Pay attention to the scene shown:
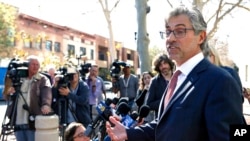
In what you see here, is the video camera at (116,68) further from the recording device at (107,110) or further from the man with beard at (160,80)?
the recording device at (107,110)

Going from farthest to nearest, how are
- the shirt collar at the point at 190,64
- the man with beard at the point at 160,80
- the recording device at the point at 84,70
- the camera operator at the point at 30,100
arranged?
the recording device at the point at 84,70 → the camera operator at the point at 30,100 → the man with beard at the point at 160,80 → the shirt collar at the point at 190,64

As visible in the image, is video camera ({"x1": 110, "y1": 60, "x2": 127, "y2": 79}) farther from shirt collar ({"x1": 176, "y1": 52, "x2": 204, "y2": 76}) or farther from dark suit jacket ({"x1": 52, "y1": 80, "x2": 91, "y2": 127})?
shirt collar ({"x1": 176, "y1": 52, "x2": 204, "y2": 76})

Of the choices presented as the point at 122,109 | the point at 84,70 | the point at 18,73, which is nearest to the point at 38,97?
the point at 18,73

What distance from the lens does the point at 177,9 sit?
7.40 feet

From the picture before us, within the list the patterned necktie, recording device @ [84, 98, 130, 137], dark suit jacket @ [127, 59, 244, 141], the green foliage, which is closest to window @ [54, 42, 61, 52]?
the green foliage

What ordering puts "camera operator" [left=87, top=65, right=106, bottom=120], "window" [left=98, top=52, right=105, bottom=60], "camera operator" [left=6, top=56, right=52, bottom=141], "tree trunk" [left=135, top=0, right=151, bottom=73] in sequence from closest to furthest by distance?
1. "camera operator" [left=6, top=56, right=52, bottom=141]
2. "camera operator" [left=87, top=65, right=106, bottom=120]
3. "tree trunk" [left=135, top=0, right=151, bottom=73]
4. "window" [left=98, top=52, right=105, bottom=60]

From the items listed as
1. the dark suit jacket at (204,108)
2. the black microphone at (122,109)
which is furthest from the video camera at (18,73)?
the dark suit jacket at (204,108)

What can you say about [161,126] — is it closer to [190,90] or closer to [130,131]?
[190,90]

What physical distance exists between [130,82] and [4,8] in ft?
71.5

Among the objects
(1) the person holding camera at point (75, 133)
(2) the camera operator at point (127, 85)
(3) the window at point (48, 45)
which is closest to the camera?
(1) the person holding camera at point (75, 133)

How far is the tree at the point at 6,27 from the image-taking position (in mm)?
27750

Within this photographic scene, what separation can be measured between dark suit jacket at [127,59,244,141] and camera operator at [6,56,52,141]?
4.01 metres

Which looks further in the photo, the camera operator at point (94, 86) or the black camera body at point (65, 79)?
the camera operator at point (94, 86)

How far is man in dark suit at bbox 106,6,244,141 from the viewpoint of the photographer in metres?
1.90
